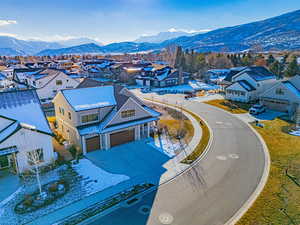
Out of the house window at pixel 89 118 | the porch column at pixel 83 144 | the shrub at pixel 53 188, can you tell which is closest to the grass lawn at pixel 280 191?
the shrub at pixel 53 188

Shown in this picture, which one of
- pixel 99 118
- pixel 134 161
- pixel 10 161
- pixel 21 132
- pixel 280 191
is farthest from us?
pixel 99 118

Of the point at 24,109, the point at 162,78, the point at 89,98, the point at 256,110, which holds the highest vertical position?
the point at 89,98

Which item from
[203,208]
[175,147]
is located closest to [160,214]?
[203,208]

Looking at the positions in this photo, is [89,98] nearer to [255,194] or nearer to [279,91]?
[255,194]

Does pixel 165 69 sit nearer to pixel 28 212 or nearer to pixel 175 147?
pixel 175 147

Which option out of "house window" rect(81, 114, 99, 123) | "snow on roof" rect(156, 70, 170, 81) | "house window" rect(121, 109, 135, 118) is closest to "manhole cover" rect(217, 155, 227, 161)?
"house window" rect(121, 109, 135, 118)

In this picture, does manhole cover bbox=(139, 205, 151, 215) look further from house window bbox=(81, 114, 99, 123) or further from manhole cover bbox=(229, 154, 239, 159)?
house window bbox=(81, 114, 99, 123)

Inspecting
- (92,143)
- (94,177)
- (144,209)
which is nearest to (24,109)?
(92,143)

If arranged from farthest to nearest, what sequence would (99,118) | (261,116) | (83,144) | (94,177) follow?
1. (261,116)
2. (99,118)
3. (83,144)
4. (94,177)
